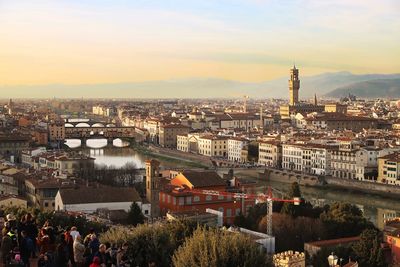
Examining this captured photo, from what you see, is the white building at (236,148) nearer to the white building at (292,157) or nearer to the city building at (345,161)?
the white building at (292,157)

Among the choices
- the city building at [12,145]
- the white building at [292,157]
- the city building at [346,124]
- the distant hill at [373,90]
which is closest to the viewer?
the white building at [292,157]

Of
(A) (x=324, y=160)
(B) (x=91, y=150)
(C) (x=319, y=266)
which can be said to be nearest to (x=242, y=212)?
(C) (x=319, y=266)

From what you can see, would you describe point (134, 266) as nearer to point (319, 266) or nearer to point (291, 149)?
point (319, 266)

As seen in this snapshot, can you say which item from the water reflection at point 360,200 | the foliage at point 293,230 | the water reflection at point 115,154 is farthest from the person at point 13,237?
the water reflection at point 115,154

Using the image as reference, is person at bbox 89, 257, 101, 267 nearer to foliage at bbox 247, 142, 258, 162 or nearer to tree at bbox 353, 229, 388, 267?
tree at bbox 353, 229, 388, 267

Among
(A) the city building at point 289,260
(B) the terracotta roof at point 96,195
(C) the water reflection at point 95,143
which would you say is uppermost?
(A) the city building at point 289,260
